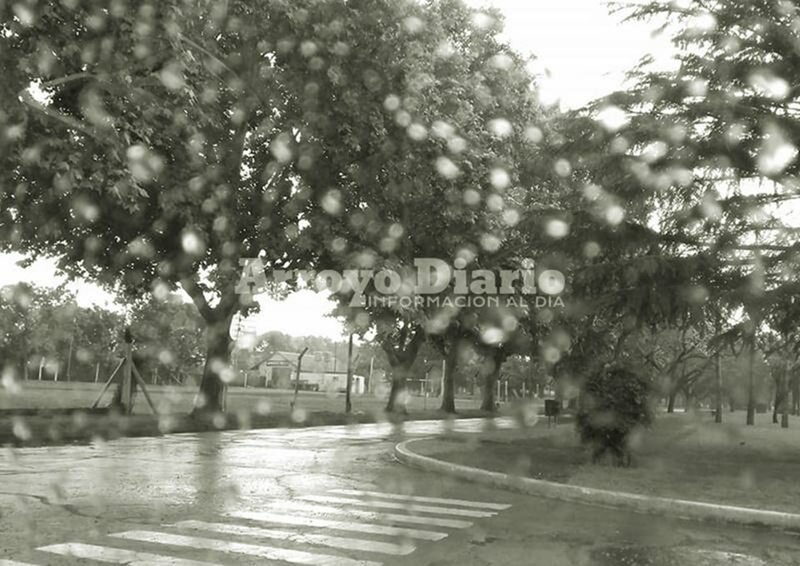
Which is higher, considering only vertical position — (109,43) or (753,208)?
(109,43)

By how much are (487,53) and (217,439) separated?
1720 centimetres

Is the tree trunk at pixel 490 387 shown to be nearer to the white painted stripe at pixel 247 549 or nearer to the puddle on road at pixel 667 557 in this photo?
the puddle on road at pixel 667 557

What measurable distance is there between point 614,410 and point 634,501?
3104mm

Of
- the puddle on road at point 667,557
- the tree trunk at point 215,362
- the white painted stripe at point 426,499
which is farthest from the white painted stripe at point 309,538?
the tree trunk at point 215,362

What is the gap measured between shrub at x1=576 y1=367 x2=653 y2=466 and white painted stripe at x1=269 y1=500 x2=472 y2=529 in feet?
17.6

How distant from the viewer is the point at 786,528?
29.6 feet

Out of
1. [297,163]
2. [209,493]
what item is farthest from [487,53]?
[209,493]

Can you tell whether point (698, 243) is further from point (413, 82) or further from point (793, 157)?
point (413, 82)

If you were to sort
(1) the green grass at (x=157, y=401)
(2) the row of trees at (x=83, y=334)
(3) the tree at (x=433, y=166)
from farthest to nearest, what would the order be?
(2) the row of trees at (x=83, y=334), (1) the green grass at (x=157, y=401), (3) the tree at (x=433, y=166)

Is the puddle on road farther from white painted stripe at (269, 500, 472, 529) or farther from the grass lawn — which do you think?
the grass lawn

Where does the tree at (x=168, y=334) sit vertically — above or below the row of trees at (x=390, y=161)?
below

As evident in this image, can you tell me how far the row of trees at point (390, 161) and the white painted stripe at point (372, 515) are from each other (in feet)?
20.6

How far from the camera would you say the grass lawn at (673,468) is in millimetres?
10992

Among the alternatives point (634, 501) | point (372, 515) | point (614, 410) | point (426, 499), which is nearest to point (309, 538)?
point (372, 515)
